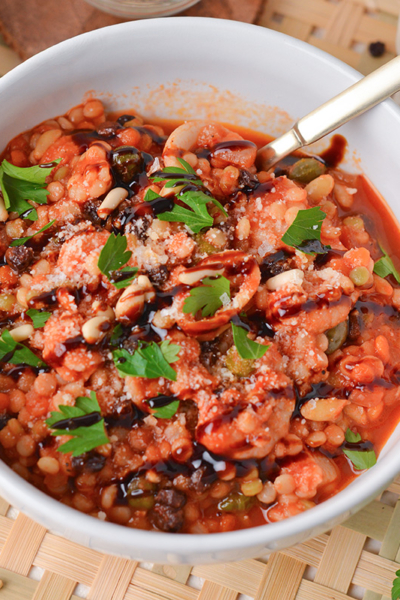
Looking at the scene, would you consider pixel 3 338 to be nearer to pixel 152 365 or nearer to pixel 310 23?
pixel 152 365

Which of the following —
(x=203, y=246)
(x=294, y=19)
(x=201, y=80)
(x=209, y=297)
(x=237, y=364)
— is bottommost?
(x=237, y=364)

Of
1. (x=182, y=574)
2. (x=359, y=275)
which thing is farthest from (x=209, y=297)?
(x=182, y=574)

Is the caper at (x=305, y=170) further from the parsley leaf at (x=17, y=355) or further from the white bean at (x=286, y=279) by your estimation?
the parsley leaf at (x=17, y=355)

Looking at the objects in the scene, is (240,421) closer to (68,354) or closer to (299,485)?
(299,485)

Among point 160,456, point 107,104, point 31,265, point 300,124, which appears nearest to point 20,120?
point 107,104

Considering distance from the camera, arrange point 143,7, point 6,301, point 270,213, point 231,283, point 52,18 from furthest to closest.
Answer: point 143,7 < point 52,18 < point 270,213 < point 6,301 < point 231,283

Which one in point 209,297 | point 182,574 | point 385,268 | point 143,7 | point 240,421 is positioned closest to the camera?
point 240,421

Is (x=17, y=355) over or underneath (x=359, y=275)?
underneath
